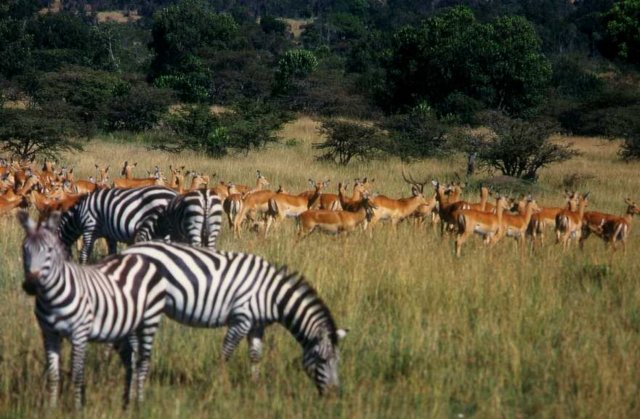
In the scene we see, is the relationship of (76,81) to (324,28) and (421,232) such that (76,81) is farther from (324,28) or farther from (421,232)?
(324,28)

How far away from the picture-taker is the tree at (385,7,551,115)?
4234 cm

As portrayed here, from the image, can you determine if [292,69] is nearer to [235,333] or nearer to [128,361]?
[235,333]

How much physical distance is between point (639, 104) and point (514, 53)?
22.1 ft

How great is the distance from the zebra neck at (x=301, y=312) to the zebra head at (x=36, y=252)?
1.74 meters

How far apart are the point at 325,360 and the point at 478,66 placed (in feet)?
122

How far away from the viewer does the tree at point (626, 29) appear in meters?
48.8

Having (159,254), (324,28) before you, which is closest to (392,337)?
(159,254)

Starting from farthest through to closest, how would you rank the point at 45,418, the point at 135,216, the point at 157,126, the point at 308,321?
the point at 157,126 → the point at 135,216 → the point at 308,321 → the point at 45,418

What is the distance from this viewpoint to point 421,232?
48.2ft

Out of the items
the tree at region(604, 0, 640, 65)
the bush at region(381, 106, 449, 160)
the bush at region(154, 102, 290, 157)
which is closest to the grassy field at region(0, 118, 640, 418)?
the bush at region(154, 102, 290, 157)

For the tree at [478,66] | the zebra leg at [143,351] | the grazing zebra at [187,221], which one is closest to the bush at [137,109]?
the tree at [478,66]

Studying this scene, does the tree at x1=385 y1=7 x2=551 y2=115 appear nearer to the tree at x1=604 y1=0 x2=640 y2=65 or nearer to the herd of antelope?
the tree at x1=604 y1=0 x2=640 y2=65

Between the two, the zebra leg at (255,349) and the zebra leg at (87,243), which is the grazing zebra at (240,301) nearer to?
the zebra leg at (255,349)

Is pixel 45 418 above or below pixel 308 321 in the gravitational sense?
below
